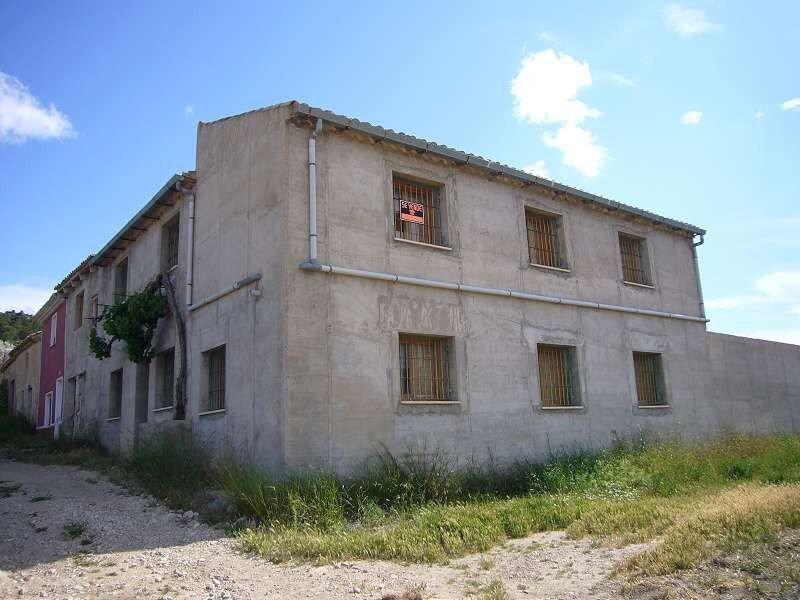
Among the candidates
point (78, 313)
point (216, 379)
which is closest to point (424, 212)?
point (216, 379)

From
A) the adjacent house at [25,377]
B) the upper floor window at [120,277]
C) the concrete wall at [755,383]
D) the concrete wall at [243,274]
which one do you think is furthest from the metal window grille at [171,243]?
the adjacent house at [25,377]

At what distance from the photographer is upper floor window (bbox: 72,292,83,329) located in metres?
19.3

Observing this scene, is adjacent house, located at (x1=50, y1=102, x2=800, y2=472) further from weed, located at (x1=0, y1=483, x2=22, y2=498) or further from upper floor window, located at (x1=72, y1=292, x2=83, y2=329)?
upper floor window, located at (x1=72, y1=292, x2=83, y2=329)

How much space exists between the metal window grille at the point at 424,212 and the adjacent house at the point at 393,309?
27mm

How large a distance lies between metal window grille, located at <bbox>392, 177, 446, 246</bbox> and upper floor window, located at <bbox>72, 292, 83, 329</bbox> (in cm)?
1213

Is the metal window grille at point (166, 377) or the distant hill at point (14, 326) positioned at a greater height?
the distant hill at point (14, 326)

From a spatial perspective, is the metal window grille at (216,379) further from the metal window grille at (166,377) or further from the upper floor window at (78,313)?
the upper floor window at (78,313)

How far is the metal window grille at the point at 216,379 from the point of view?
11.2m

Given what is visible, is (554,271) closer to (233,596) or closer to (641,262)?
(641,262)

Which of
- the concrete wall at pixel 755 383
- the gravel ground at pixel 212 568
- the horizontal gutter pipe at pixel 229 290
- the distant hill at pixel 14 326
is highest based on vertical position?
the distant hill at pixel 14 326

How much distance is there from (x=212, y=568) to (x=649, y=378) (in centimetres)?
1089

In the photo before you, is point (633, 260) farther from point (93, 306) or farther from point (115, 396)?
point (93, 306)

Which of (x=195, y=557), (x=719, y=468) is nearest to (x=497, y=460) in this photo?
(x=719, y=468)

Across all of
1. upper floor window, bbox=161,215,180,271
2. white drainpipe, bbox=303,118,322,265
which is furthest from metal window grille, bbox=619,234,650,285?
upper floor window, bbox=161,215,180,271
